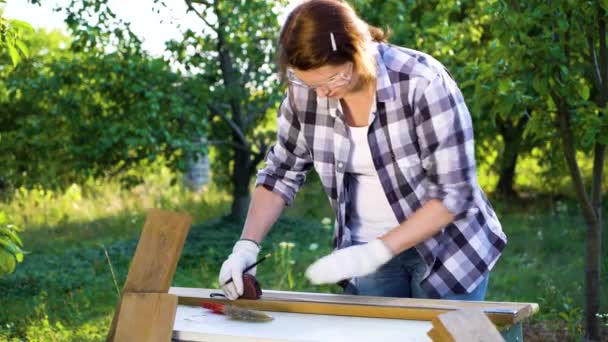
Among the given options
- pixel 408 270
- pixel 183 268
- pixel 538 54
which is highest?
pixel 538 54

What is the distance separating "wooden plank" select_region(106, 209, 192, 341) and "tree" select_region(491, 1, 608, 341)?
200 cm

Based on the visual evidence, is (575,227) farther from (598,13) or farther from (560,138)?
(598,13)

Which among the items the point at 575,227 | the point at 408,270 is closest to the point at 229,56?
the point at 575,227

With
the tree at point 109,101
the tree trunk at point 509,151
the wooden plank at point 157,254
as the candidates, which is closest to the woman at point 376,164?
the wooden plank at point 157,254

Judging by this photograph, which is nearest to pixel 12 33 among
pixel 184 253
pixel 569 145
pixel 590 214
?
pixel 569 145

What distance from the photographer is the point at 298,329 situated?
2223 millimetres

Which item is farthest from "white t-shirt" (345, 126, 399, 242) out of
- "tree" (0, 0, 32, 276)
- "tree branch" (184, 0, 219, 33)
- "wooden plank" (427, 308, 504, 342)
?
"tree branch" (184, 0, 219, 33)

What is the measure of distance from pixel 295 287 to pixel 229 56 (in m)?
2.69

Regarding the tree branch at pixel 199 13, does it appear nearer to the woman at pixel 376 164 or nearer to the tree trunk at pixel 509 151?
the tree trunk at pixel 509 151

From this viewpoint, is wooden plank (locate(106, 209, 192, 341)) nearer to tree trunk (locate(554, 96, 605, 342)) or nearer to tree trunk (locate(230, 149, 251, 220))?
tree trunk (locate(554, 96, 605, 342))

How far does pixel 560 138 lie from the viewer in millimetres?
4340

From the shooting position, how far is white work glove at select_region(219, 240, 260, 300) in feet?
8.34

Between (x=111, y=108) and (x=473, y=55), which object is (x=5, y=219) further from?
(x=111, y=108)

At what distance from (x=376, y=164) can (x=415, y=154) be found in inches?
4.5
